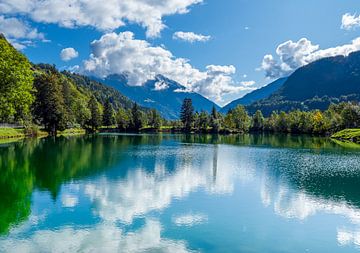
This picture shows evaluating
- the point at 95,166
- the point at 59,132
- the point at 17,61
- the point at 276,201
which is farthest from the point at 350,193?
the point at 59,132

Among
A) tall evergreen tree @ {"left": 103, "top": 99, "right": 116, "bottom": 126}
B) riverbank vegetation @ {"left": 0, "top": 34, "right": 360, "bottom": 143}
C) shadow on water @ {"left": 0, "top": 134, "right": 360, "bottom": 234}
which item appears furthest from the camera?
tall evergreen tree @ {"left": 103, "top": 99, "right": 116, "bottom": 126}

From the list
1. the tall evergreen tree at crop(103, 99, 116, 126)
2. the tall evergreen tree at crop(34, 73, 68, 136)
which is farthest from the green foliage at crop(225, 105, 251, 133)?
the tall evergreen tree at crop(34, 73, 68, 136)

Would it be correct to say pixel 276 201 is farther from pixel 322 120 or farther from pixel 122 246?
pixel 322 120

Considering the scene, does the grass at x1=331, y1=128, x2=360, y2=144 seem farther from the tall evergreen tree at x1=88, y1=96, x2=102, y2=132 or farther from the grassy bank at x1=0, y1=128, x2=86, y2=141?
the tall evergreen tree at x1=88, y1=96, x2=102, y2=132

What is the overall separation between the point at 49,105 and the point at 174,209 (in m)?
82.4

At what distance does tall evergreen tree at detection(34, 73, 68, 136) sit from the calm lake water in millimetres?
58865

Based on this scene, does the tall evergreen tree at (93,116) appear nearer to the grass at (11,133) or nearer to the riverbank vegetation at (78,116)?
the riverbank vegetation at (78,116)

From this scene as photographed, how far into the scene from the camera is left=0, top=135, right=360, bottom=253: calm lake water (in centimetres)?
1645

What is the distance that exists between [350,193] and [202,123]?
142095 mm

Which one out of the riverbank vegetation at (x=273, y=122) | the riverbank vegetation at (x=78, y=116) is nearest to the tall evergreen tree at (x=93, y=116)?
the riverbank vegetation at (x=78, y=116)

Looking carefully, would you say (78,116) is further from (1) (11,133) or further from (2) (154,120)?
(2) (154,120)

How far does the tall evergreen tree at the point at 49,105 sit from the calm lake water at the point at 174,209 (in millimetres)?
58865

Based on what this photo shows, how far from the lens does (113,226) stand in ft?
60.8

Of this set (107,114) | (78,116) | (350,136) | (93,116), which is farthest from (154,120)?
(350,136)
